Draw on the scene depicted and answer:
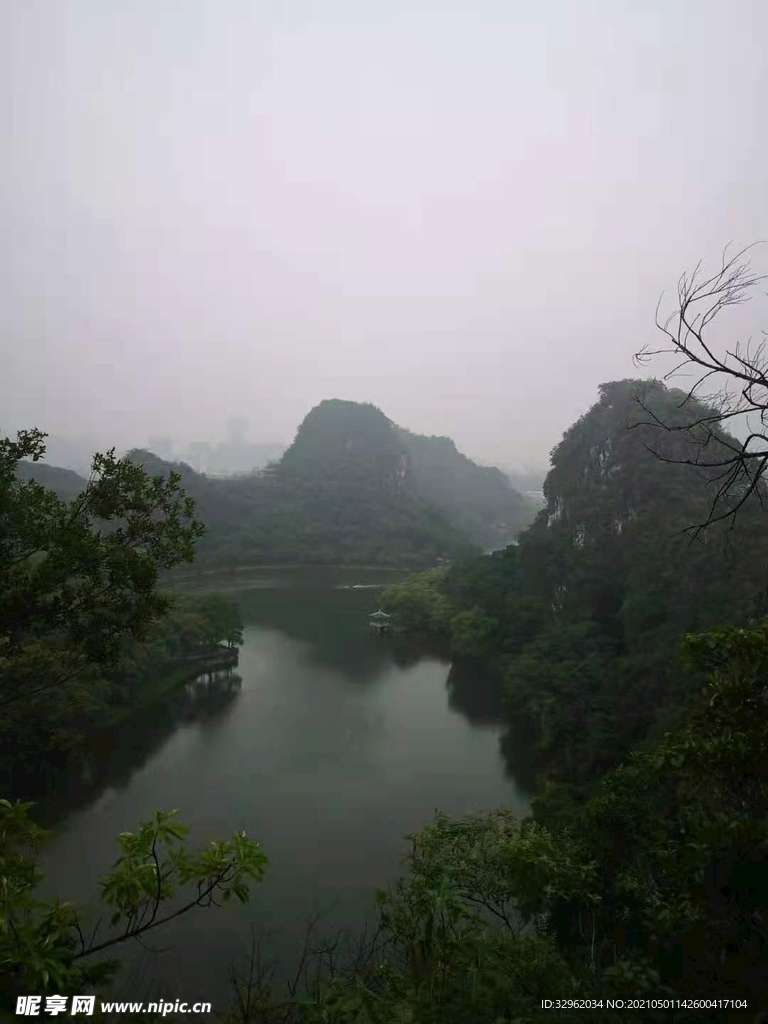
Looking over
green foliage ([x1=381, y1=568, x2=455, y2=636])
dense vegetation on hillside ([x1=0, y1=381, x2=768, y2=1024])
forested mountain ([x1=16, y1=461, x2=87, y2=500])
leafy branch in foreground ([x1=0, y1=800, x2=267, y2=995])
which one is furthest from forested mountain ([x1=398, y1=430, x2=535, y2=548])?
leafy branch in foreground ([x1=0, y1=800, x2=267, y2=995])

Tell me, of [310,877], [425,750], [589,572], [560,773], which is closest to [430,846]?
[310,877]

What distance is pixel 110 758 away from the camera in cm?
1189

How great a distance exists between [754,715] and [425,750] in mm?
11691

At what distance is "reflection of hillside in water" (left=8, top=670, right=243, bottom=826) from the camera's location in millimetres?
10219

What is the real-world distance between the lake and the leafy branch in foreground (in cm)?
128

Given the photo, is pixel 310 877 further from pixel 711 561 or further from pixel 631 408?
pixel 631 408

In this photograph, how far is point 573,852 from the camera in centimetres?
581

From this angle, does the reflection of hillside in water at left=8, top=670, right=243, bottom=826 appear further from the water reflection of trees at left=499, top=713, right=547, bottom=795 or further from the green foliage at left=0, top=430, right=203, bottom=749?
the green foliage at left=0, top=430, right=203, bottom=749

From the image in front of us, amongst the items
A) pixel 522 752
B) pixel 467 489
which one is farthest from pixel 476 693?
pixel 467 489

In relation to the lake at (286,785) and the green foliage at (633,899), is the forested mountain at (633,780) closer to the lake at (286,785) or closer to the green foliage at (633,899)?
the green foliage at (633,899)

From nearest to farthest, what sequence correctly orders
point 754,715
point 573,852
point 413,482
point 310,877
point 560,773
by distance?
point 754,715
point 573,852
point 310,877
point 560,773
point 413,482

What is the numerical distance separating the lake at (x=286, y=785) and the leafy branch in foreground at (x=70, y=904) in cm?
128

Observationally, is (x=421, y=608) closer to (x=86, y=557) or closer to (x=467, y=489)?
(x=86, y=557)

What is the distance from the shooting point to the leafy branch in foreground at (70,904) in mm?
1962
